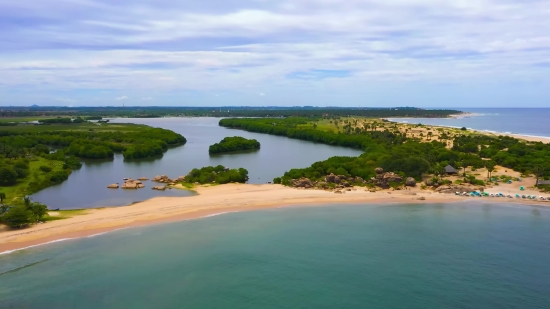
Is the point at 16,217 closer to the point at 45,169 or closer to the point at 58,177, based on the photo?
the point at 58,177

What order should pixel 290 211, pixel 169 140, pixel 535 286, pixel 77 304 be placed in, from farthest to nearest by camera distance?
pixel 169 140 → pixel 290 211 → pixel 535 286 → pixel 77 304

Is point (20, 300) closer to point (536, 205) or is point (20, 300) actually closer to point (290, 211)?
point (290, 211)

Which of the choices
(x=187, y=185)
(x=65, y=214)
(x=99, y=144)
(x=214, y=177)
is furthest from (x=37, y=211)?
(x=99, y=144)

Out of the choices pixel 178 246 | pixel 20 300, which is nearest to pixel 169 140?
pixel 178 246

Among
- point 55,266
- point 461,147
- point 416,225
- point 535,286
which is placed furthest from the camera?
point 461,147

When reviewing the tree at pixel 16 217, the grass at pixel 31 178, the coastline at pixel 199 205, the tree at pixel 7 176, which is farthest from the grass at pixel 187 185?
the tree at pixel 7 176

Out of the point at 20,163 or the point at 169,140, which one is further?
the point at 169,140

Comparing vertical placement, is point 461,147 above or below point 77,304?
above
